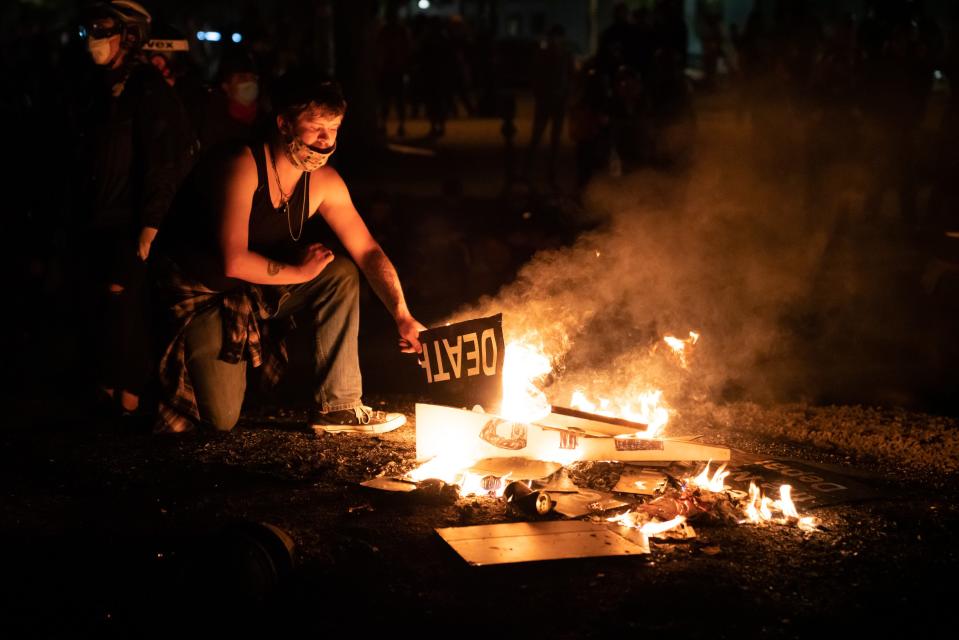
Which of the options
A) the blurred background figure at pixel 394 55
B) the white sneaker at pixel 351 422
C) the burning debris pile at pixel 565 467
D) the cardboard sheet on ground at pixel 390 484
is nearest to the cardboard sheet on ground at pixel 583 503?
the burning debris pile at pixel 565 467

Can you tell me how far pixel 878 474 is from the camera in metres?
5.30

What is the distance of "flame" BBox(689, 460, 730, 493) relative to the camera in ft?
16.3

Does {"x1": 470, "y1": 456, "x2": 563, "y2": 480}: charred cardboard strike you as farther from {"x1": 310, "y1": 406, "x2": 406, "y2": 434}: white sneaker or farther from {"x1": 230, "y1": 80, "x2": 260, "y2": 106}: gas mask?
{"x1": 230, "y1": 80, "x2": 260, "y2": 106}: gas mask

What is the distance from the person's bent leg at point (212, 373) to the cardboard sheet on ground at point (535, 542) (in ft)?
6.10

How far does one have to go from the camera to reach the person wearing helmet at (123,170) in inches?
242

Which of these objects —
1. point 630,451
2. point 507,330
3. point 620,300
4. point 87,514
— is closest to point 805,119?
point 620,300

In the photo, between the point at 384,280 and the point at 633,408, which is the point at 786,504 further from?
the point at 384,280

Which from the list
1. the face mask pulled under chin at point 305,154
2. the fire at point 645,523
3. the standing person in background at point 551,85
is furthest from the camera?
the standing person in background at point 551,85

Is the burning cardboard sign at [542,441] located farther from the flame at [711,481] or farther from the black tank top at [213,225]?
the black tank top at [213,225]

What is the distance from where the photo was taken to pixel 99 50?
20.3 feet

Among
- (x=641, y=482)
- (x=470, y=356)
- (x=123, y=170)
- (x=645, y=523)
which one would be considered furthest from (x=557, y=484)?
(x=123, y=170)

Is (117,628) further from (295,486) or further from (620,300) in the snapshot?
(620,300)

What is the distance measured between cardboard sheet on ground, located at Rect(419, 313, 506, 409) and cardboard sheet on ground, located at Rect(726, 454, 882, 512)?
122cm

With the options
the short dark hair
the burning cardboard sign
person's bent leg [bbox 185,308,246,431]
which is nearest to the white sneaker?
person's bent leg [bbox 185,308,246,431]
